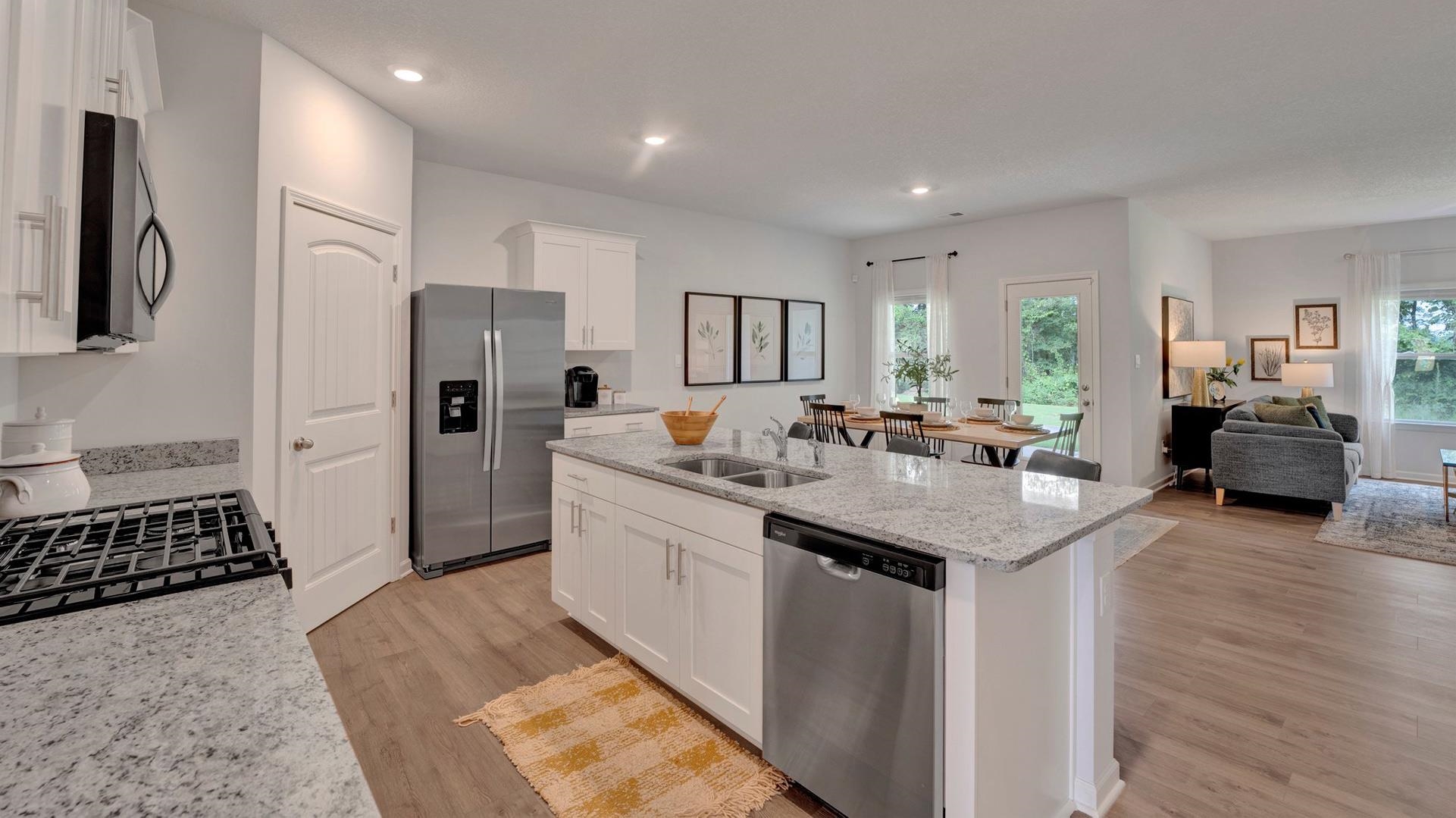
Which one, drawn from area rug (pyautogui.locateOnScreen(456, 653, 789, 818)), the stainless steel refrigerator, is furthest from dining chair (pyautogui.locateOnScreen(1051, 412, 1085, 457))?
the stainless steel refrigerator

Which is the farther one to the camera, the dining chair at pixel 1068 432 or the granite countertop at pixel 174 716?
the dining chair at pixel 1068 432

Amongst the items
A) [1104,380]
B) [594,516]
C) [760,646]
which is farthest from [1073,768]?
[1104,380]

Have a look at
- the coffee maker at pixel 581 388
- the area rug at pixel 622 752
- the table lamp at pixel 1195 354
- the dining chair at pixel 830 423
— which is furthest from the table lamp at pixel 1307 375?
the area rug at pixel 622 752

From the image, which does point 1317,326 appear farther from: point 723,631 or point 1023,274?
point 723,631

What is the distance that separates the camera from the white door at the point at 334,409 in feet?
9.53

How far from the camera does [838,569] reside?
167cm

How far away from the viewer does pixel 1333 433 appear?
497cm

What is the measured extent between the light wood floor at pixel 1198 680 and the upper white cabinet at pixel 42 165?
5.14ft

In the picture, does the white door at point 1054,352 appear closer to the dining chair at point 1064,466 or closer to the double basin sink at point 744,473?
the dining chair at point 1064,466

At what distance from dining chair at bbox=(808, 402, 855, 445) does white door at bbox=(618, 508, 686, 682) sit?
2.69m

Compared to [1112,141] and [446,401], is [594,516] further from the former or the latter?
[1112,141]

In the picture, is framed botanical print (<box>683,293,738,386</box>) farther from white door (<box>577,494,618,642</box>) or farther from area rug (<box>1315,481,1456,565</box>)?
area rug (<box>1315,481,1456,565</box>)

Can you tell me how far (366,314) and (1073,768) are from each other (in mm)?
3664

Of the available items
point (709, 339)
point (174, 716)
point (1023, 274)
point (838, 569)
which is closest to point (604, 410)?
point (709, 339)
